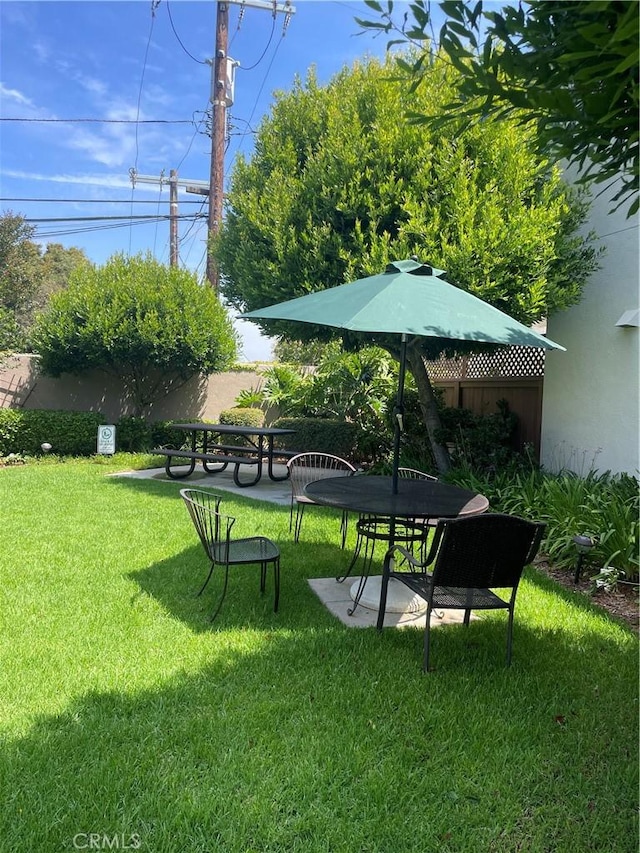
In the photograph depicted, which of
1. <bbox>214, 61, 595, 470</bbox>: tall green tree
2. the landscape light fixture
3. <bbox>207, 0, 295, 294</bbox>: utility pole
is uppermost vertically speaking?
<bbox>207, 0, 295, 294</bbox>: utility pole

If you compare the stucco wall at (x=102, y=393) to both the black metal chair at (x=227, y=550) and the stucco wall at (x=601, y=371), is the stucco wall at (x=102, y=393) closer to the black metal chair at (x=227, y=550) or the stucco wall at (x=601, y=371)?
the stucco wall at (x=601, y=371)

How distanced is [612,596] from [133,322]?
32.2 feet

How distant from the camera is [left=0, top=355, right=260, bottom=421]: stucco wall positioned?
39.9 feet

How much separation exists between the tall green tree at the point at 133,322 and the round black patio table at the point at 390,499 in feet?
25.9

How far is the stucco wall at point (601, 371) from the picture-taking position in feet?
19.9

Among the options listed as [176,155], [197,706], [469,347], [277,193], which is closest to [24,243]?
[176,155]

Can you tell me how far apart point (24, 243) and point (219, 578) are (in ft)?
64.1

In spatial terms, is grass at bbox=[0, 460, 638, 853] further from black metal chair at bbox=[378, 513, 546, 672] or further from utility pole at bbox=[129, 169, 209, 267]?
utility pole at bbox=[129, 169, 209, 267]

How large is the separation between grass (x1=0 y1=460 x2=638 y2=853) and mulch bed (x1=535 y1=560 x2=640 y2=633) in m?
0.18

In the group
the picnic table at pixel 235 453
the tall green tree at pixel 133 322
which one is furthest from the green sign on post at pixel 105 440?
the tall green tree at pixel 133 322

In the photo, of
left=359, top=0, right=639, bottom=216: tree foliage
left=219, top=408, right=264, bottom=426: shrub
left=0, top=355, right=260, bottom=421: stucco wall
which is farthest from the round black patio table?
left=0, top=355, right=260, bottom=421: stucco wall

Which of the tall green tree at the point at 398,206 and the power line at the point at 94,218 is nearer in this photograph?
the tall green tree at the point at 398,206

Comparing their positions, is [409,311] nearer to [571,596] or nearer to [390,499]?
[390,499]

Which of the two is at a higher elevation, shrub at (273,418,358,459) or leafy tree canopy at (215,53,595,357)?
leafy tree canopy at (215,53,595,357)
